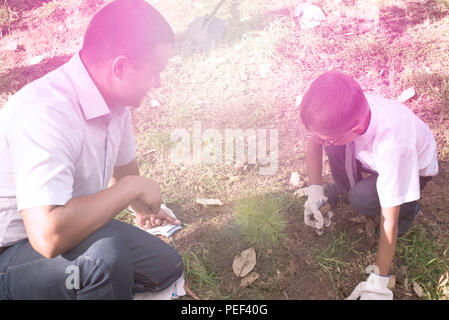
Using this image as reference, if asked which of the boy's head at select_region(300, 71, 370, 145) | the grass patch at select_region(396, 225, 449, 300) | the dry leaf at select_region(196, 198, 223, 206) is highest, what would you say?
the boy's head at select_region(300, 71, 370, 145)

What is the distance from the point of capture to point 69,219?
1.37 metres

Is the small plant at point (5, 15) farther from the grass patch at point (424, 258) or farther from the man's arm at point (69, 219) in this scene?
the grass patch at point (424, 258)

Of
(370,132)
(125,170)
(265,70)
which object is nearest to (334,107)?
(370,132)

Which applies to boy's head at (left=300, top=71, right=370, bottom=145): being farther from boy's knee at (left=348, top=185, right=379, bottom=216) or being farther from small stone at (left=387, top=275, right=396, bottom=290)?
small stone at (left=387, top=275, right=396, bottom=290)

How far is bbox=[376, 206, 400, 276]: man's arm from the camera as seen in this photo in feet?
5.45

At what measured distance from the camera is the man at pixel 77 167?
1.34 m

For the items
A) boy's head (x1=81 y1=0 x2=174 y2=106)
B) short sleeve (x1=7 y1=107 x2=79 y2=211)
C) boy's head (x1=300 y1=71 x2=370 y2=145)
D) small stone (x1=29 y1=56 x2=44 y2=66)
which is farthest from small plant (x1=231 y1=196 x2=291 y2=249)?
small stone (x1=29 y1=56 x2=44 y2=66)

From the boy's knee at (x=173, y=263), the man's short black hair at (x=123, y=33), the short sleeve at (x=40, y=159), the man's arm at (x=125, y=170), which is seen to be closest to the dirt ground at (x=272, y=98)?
the boy's knee at (x=173, y=263)

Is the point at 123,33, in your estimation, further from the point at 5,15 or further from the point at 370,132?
the point at 5,15

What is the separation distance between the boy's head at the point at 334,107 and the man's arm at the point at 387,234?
0.37 metres

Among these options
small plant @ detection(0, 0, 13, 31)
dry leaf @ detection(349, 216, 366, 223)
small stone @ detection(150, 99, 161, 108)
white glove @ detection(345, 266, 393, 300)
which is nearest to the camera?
white glove @ detection(345, 266, 393, 300)

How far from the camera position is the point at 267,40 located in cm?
356

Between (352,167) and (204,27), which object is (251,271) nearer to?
(352,167)
